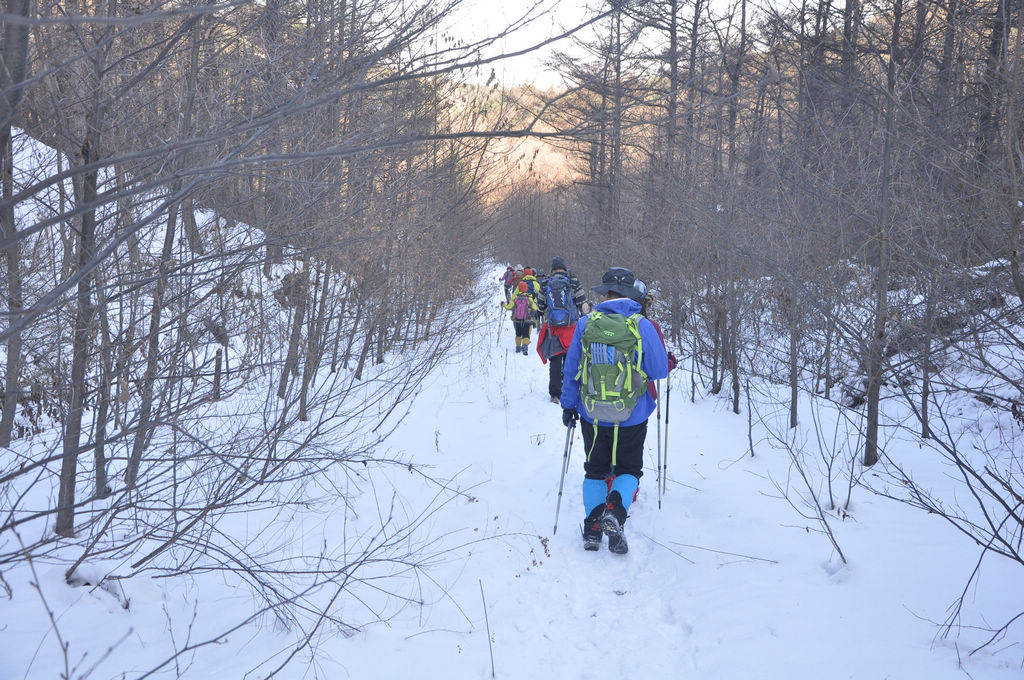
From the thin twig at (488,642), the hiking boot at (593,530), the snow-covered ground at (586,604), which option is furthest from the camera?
the hiking boot at (593,530)

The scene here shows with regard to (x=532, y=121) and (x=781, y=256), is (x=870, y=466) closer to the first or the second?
(x=781, y=256)

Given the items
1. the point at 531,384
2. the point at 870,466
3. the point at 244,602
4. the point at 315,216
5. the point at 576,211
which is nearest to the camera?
the point at 244,602

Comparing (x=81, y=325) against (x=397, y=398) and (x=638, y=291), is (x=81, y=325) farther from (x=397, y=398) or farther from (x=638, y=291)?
(x=638, y=291)

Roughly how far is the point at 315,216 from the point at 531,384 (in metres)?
6.40

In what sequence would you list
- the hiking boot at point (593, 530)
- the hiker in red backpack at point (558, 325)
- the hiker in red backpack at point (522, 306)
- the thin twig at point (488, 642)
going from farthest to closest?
the hiker in red backpack at point (522, 306), the hiker in red backpack at point (558, 325), the hiking boot at point (593, 530), the thin twig at point (488, 642)

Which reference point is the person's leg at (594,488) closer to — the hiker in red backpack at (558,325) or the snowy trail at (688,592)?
the snowy trail at (688,592)

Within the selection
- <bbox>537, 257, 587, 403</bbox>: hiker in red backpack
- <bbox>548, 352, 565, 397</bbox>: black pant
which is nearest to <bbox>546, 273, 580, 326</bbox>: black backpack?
<bbox>537, 257, 587, 403</bbox>: hiker in red backpack

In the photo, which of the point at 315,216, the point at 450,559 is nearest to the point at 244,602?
the point at 450,559

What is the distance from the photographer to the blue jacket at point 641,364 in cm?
462

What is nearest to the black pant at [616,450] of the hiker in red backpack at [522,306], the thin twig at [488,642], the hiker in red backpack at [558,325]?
the thin twig at [488,642]

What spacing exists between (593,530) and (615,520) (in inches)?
9.2

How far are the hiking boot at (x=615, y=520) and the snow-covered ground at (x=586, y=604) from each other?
0.09m

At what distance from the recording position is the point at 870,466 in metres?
6.09

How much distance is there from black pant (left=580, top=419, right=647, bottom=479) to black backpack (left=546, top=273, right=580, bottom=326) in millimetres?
4328
